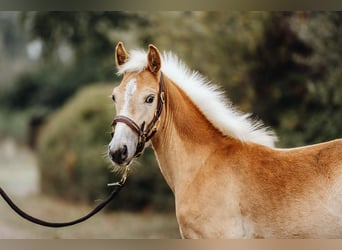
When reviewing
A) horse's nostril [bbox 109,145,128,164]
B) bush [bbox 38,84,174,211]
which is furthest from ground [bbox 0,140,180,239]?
horse's nostril [bbox 109,145,128,164]

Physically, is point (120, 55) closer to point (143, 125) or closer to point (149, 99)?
point (149, 99)

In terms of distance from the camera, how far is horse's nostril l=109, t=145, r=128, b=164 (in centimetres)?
312

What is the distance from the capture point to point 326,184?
316 cm

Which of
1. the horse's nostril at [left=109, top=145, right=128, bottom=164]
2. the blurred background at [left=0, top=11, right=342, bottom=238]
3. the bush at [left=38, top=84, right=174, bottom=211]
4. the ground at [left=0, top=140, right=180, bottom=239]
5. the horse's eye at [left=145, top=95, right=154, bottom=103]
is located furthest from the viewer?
the bush at [left=38, top=84, right=174, bottom=211]

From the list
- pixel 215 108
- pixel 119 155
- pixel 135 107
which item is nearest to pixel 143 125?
pixel 135 107

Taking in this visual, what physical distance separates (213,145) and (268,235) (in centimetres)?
69

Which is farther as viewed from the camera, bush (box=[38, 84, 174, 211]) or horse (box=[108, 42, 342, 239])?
bush (box=[38, 84, 174, 211])

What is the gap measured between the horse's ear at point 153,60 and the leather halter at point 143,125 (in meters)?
0.09

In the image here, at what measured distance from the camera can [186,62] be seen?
30.6 feet

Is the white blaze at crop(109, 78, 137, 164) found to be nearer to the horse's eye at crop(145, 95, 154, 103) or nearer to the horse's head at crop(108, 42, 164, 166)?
the horse's head at crop(108, 42, 164, 166)

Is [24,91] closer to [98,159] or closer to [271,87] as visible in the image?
[98,159]

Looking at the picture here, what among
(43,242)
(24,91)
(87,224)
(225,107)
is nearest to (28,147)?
(24,91)

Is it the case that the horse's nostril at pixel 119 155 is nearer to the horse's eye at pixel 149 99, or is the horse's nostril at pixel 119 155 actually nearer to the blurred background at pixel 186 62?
the horse's eye at pixel 149 99

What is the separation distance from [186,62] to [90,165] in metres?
2.49
